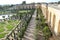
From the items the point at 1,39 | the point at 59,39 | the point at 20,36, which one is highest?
the point at 59,39

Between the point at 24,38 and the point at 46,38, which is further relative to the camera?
the point at 24,38

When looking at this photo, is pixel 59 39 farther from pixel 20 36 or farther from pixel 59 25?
pixel 20 36

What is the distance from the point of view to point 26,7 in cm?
3616

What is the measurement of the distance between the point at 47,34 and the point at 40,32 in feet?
9.75

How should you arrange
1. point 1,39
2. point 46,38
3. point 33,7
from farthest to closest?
point 33,7 → point 1,39 → point 46,38

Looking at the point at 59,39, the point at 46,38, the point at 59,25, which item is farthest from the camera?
the point at 46,38

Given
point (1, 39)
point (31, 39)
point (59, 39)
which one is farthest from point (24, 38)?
point (59, 39)

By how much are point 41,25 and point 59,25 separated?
4.33 metres

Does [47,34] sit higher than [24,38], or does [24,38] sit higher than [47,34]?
[47,34]

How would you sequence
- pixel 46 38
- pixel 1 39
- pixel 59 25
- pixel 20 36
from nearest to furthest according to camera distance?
pixel 59 25, pixel 46 38, pixel 20 36, pixel 1 39

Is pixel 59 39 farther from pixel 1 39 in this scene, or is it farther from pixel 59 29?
pixel 1 39

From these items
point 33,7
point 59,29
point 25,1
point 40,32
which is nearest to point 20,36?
point 40,32

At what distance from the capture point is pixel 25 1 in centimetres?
4594

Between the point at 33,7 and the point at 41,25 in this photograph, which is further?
the point at 33,7
